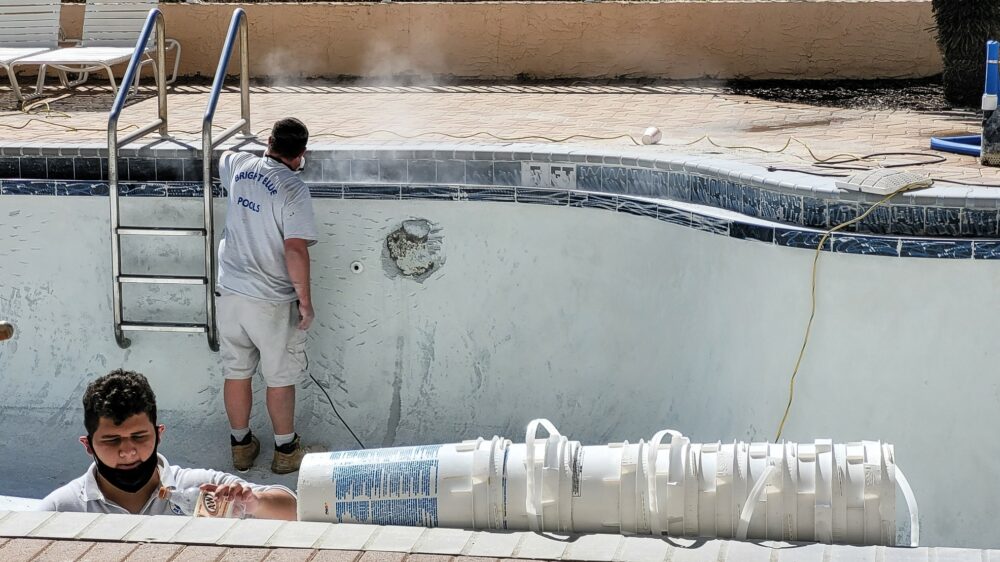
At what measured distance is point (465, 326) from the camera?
7328mm

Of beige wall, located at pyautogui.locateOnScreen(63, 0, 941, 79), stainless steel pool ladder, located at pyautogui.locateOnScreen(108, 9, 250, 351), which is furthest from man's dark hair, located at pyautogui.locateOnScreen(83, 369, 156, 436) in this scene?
beige wall, located at pyautogui.locateOnScreen(63, 0, 941, 79)

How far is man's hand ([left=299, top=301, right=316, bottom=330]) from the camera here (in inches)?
270

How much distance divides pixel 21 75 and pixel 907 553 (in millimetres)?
11599

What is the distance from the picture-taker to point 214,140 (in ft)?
24.8

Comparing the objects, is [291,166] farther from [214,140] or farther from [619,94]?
[619,94]

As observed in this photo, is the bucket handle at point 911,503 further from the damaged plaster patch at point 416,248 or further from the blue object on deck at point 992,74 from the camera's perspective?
the blue object on deck at point 992,74

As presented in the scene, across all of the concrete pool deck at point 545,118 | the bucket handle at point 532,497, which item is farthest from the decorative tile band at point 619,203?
the bucket handle at point 532,497

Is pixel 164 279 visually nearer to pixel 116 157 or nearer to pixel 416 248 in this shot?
pixel 116 157

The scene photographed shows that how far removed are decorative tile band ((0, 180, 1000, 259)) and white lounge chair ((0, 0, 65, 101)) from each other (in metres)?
4.88

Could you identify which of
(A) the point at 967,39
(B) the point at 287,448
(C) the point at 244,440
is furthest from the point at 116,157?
(A) the point at 967,39

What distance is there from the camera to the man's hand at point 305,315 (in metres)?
6.85

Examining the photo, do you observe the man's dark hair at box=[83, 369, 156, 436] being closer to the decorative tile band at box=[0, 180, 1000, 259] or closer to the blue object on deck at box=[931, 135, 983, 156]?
the decorative tile band at box=[0, 180, 1000, 259]

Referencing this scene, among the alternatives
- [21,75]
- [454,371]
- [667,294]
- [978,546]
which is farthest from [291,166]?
[21,75]

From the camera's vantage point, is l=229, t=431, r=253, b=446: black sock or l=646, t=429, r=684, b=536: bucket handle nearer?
l=646, t=429, r=684, b=536: bucket handle
